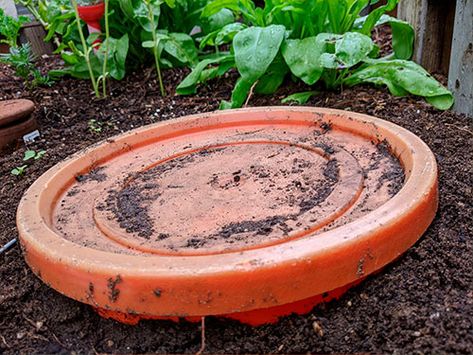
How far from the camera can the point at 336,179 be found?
4.69 feet

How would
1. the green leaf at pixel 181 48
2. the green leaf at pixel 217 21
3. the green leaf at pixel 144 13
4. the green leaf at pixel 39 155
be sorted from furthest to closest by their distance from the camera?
1. the green leaf at pixel 217 21
2. the green leaf at pixel 181 48
3. the green leaf at pixel 144 13
4. the green leaf at pixel 39 155

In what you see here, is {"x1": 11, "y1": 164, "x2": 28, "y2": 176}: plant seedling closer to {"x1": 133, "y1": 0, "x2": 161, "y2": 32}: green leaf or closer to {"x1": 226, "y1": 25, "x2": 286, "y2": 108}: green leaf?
{"x1": 226, "y1": 25, "x2": 286, "y2": 108}: green leaf

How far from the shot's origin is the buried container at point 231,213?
1021 millimetres

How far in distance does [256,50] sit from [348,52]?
1.35 ft

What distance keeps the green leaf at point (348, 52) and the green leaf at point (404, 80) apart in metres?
0.21

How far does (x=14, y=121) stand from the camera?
7.69 ft

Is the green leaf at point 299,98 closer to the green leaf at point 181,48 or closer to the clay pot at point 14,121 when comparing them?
the green leaf at point 181,48

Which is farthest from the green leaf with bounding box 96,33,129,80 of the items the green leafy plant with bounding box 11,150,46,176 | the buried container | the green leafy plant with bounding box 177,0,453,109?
the buried container

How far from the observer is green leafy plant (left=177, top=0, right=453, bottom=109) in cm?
210

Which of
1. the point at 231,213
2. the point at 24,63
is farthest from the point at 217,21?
the point at 231,213

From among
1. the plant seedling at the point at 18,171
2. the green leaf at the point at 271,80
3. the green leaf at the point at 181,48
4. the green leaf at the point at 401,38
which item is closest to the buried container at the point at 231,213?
the plant seedling at the point at 18,171

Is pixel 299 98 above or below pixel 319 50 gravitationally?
below

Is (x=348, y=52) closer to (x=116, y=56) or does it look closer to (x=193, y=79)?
(x=193, y=79)

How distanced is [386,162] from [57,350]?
Result: 1.04 metres
